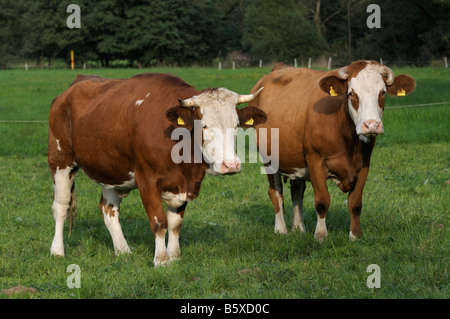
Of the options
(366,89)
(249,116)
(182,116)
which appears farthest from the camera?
(366,89)

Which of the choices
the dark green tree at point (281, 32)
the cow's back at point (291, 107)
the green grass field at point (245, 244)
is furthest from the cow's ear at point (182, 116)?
the dark green tree at point (281, 32)

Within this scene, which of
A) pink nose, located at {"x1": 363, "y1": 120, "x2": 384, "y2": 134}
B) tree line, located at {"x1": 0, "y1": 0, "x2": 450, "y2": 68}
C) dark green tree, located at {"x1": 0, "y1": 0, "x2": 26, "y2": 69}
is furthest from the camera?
dark green tree, located at {"x1": 0, "y1": 0, "x2": 26, "y2": 69}

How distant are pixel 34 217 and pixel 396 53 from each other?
178ft

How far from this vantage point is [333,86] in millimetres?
7258

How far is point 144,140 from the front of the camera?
662cm

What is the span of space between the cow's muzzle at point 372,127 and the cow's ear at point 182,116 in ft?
6.07

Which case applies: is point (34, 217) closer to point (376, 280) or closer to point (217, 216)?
point (217, 216)

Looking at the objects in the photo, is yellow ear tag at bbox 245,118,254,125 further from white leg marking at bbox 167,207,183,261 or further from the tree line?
the tree line

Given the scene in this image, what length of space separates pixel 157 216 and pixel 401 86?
10.7 ft

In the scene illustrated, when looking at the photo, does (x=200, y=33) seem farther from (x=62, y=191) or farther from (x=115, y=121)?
(x=115, y=121)

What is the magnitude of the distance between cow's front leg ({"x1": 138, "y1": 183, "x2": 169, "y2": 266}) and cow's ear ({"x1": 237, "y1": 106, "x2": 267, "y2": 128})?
1200 mm

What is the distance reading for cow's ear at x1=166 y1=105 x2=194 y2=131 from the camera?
20.8ft

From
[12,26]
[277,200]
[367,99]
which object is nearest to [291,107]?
[277,200]

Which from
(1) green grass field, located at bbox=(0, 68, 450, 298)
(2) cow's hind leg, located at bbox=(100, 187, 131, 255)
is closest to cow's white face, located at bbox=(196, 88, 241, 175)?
(1) green grass field, located at bbox=(0, 68, 450, 298)
